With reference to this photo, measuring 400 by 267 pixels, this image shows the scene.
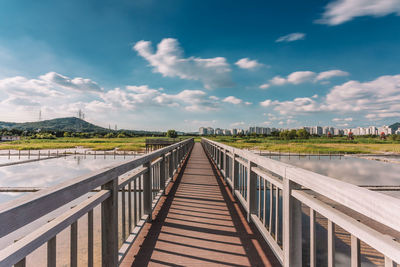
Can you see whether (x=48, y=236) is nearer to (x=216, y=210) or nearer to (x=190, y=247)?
(x=190, y=247)

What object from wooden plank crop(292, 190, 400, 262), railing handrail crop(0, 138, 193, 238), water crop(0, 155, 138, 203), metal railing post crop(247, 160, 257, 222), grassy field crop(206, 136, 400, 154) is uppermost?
railing handrail crop(0, 138, 193, 238)

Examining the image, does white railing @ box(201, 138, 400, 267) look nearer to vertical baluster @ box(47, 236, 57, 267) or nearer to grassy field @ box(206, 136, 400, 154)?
vertical baluster @ box(47, 236, 57, 267)

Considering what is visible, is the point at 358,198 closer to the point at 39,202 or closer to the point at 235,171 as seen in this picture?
the point at 39,202

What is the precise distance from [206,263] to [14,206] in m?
1.90

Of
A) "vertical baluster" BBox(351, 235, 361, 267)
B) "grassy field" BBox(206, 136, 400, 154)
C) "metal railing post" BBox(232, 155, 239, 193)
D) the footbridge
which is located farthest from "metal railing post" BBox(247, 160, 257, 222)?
"grassy field" BBox(206, 136, 400, 154)

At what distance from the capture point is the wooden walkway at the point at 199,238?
2166 mm

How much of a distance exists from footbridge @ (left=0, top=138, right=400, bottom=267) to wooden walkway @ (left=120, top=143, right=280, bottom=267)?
0.01 m

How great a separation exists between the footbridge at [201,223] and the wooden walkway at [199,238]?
1 centimetres

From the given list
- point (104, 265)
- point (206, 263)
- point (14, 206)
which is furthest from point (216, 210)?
point (14, 206)

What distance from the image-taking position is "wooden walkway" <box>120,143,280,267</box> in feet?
7.11

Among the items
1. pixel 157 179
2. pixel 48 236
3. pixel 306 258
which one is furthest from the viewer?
pixel 157 179

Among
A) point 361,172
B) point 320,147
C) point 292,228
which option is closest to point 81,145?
point 361,172

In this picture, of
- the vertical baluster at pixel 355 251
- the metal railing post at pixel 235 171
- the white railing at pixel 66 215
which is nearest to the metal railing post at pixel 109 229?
the white railing at pixel 66 215

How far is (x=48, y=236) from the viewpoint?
1043 mm
